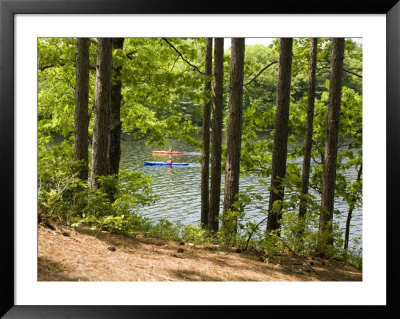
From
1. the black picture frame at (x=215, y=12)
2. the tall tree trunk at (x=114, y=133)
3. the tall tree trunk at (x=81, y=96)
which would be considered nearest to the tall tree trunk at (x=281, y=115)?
the tall tree trunk at (x=114, y=133)

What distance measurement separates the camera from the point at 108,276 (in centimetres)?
368

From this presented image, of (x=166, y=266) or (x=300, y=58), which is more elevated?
(x=300, y=58)

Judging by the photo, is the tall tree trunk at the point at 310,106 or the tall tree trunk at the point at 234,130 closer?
the tall tree trunk at the point at 234,130

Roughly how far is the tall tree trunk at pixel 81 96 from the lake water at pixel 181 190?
2.10 m

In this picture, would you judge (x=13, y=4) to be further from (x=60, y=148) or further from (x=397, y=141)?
(x=60, y=148)

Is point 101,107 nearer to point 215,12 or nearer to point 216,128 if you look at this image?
point 216,128

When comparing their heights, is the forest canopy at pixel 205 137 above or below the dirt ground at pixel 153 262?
above

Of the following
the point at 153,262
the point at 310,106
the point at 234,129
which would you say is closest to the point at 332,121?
the point at 234,129

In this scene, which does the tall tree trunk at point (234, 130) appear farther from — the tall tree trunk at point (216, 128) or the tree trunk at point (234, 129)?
the tall tree trunk at point (216, 128)

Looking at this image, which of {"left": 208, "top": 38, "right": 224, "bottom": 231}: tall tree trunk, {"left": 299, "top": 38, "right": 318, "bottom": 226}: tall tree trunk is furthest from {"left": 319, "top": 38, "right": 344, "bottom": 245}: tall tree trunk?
{"left": 208, "top": 38, "right": 224, "bottom": 231}: tall tree trunk

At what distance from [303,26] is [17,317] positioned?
11.1 feet

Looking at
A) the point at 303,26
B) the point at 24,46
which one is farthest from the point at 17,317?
the point at 303,26

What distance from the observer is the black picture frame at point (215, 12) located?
3.36 metres

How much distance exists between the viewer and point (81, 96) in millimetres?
9133
